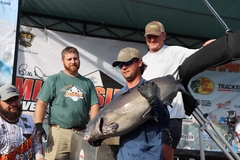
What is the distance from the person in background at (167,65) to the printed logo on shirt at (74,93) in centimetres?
92

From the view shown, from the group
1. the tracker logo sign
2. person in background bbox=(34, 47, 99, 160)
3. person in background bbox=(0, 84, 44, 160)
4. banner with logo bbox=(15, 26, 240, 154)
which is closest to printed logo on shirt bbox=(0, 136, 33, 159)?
person in background bbox=(0, 84, 44, 160)

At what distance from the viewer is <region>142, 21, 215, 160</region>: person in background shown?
10.3 feet

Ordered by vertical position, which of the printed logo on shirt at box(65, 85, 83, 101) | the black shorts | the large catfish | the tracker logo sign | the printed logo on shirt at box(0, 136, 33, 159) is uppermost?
the tracker logo sign

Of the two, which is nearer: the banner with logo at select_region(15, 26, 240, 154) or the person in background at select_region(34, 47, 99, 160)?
the person in background at select_region(34, 47, 99, 160)

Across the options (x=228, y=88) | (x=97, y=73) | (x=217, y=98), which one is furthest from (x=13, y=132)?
(x=228, y=88)

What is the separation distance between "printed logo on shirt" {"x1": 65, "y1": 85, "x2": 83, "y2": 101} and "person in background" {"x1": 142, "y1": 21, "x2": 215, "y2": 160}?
92cm

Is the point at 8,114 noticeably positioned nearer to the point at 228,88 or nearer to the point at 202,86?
the point at 202,86

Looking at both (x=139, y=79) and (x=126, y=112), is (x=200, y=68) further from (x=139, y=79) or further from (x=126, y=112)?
(x=126, y=112)

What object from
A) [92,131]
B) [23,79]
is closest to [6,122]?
[92,131]

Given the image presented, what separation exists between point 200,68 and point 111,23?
404 centimetres

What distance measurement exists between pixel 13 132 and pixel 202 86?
5.19m

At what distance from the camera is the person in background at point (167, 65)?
10.3 ft

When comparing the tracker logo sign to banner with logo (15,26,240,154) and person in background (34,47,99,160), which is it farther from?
person in background (34,47,99,160)

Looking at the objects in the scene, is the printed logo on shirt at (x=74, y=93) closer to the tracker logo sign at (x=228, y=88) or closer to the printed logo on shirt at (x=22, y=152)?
the printed logo on shirt at (x=22, y=152)
